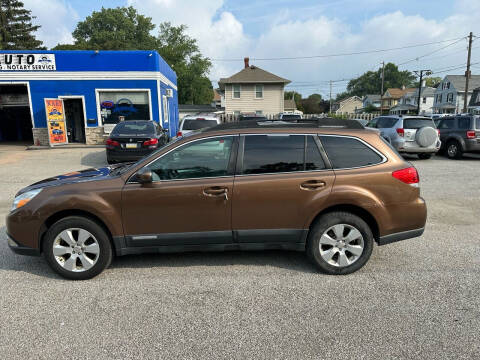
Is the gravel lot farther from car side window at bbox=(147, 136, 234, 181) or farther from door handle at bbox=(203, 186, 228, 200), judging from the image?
car side window at bbox=(147, 136, 234, 181)

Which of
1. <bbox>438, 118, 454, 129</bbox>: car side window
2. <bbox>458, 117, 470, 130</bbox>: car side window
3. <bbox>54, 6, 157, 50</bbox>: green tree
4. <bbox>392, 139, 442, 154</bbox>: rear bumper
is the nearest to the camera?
<bbox>392, 139, 442, 154</bbox>: rear bumper

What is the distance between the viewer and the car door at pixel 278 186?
12.3 ft

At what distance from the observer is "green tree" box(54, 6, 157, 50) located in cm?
5847

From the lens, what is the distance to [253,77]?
1401 inches

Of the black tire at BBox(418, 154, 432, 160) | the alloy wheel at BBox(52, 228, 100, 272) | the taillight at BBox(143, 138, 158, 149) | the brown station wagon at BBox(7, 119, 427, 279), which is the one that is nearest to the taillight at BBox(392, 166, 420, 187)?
the brown station wagon at BBox(7, 119, 427, 279)

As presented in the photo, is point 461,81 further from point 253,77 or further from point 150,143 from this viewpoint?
point 150,143

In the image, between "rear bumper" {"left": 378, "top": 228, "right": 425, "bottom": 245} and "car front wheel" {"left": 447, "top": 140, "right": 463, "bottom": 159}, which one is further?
"car front wheel" {"left": 447, "top": 140, "right": 463, "bottom": 159}

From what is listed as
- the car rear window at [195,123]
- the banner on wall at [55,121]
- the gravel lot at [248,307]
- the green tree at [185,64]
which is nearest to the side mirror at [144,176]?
the gravel lot at [248,307]

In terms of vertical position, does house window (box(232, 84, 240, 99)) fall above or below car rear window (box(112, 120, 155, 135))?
above

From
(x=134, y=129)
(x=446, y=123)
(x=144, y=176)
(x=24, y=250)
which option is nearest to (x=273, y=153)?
(x=144, y=176)

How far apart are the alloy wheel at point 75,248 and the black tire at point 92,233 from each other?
3 centimetres

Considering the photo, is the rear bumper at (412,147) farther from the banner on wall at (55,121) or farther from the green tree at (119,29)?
the green tree at (119,29)

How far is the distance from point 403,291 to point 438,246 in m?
1.59

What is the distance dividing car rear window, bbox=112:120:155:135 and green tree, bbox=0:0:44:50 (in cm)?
5039
